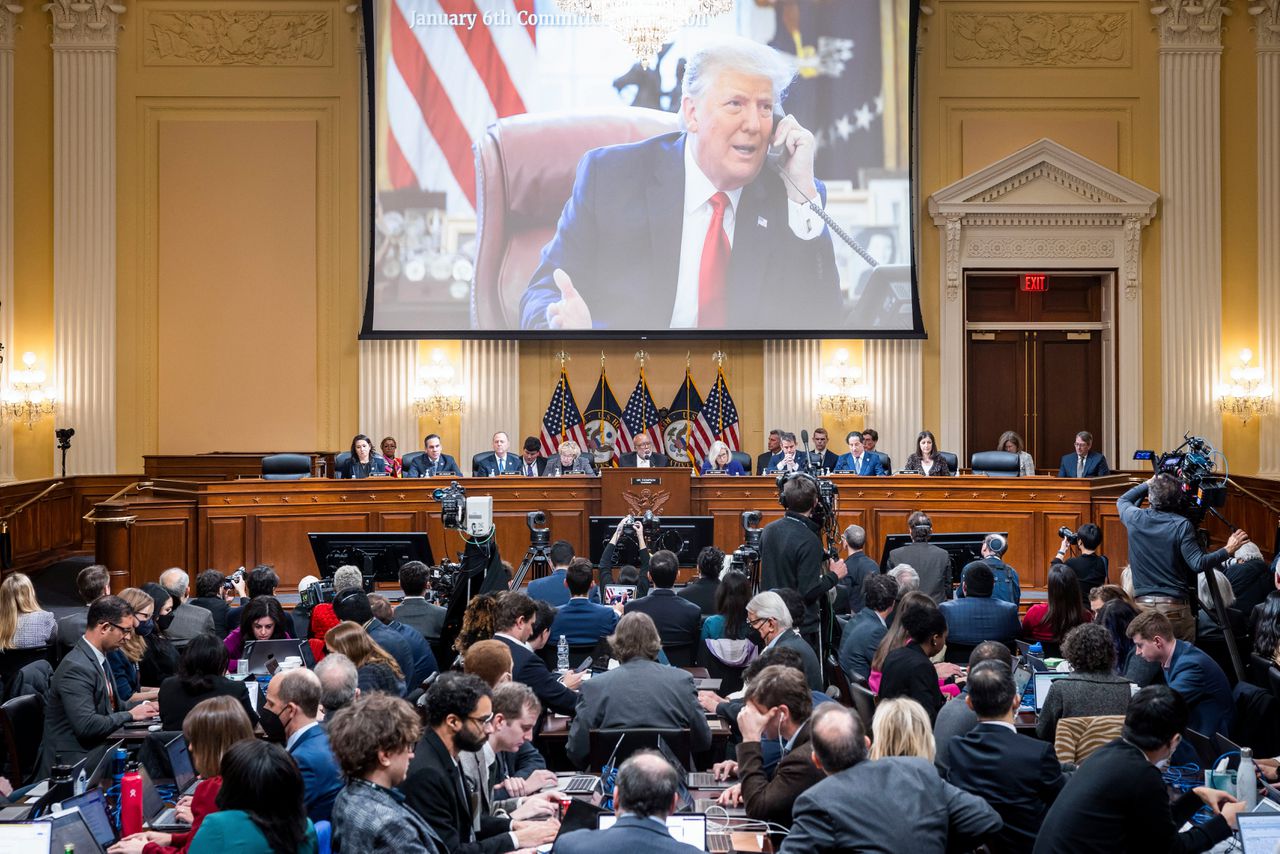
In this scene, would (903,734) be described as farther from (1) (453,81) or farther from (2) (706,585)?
(1) (453,81)

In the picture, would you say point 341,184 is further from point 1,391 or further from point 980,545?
point 980,545

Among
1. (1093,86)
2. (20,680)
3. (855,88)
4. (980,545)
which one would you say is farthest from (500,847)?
(1093,86)

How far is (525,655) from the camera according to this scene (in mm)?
5922

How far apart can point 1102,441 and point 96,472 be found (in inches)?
457

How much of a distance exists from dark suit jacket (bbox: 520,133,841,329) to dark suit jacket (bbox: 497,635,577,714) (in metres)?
9.35

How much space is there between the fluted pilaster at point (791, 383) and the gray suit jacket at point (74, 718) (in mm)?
10395

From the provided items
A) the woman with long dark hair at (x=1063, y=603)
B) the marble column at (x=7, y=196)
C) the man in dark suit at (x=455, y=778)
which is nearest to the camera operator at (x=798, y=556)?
the woman with long dark hair at (x=1063, y=603)

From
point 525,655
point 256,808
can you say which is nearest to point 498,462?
point 525,655

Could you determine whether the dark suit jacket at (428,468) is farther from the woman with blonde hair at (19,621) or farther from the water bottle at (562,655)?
the woman with blonde hair at (19,621)

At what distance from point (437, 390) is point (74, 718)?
9747 mm

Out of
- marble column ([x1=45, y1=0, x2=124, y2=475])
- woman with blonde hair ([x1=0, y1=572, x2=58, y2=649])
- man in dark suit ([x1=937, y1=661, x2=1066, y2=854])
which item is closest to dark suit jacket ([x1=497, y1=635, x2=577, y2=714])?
man in dark suit ([x1=937, y1=661, x2=1066, y2=854])

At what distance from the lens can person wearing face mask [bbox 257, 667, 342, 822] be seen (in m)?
4.42

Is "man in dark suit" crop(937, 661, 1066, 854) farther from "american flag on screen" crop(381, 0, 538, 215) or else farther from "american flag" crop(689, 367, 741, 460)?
"american flag on screen" crop(381, 0, 538, 215)

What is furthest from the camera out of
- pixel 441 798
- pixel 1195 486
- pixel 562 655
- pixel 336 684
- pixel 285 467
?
Answer: pixel 285 467
